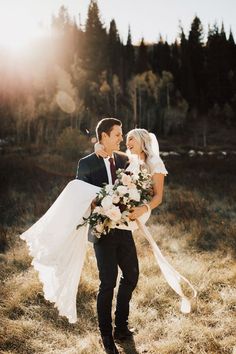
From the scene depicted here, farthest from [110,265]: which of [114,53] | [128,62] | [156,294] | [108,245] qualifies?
[114,53]

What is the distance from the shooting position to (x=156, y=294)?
5184mm

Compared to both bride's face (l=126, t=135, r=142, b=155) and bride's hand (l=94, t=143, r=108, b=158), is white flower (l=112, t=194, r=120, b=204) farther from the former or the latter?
bride's face (l=126, t=135, r=142, b=155)

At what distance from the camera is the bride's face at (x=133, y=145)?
13.3 ft

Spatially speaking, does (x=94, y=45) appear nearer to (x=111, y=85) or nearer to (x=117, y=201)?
(x=111, y=85)

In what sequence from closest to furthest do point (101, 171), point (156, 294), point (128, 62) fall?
point (101, 171) → point (156, 294) → point (128, 62)

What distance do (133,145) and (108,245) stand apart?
3.37 ft

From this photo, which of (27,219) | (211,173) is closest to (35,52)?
(211,173)

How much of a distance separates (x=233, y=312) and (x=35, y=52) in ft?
200

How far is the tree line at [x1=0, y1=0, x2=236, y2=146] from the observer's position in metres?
40.6

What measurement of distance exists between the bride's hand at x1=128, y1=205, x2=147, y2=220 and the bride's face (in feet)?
2.06

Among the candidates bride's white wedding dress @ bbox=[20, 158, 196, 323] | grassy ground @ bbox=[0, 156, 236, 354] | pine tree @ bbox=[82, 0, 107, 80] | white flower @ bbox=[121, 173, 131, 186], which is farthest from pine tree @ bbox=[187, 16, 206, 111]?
white flower @ bbox=[121, 173, 131, 186]

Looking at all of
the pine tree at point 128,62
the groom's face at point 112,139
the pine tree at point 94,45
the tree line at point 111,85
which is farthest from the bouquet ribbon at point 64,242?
the pine tree at point 128,62

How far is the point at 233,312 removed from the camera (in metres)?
4.69

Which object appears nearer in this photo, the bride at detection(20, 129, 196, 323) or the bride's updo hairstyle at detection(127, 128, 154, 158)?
the bride at detection(20, 129, 196, 323)
